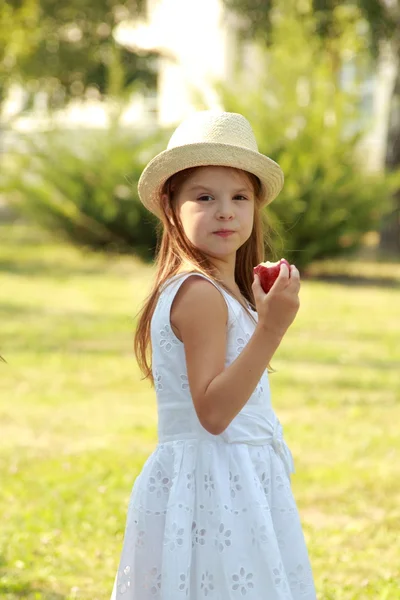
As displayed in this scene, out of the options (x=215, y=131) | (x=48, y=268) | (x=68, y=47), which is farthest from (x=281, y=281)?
(x=68, y=47)

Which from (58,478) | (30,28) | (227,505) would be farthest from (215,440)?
(30,28)

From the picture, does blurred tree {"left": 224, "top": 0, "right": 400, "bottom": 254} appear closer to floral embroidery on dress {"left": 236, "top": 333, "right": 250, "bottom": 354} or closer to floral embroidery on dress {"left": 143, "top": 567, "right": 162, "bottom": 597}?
floral embroidery on dress {"left": 236, "top": 333, "right": 250, "bottom": 354}

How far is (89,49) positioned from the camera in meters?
22.8

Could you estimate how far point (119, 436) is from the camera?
236 inches

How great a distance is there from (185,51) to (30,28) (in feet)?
18.2

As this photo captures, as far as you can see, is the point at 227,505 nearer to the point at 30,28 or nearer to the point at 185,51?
the point at 30,28

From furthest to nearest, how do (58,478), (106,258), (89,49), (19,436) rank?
1. (89,49)
2. (106,258)
3. (19,436)
4. (58,478)

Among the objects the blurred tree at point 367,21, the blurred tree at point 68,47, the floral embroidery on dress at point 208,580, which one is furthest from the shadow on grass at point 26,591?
the blurred tree at point 68,47

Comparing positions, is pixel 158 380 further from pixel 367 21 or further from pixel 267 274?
pixel 367 21

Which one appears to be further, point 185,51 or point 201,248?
point 185,51

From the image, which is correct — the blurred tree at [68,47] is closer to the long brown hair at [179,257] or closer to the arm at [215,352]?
the long brown hair at [179,257]

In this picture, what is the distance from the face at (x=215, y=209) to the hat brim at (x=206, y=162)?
3cm

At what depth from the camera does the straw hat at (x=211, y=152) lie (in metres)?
2.46

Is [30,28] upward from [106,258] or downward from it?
upward
